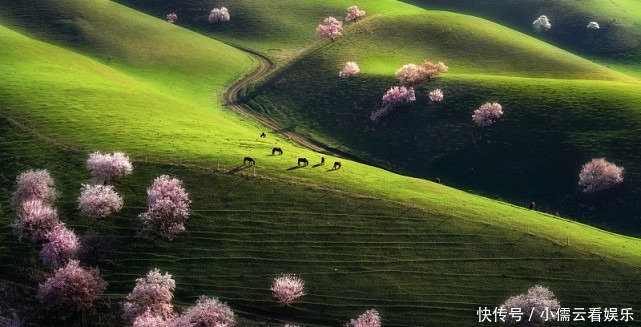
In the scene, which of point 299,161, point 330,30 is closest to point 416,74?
point 330,30

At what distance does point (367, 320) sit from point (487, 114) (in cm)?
5190

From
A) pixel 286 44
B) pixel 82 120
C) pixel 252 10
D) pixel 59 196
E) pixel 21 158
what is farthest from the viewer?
pixel 252 10

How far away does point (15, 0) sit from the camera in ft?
463

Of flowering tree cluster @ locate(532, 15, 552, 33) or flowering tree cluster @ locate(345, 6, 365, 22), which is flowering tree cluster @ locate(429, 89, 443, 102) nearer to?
flowering tree cluster @ locate(345, 6, 365, 22)

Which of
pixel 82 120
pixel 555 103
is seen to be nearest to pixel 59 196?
pixel 82 120

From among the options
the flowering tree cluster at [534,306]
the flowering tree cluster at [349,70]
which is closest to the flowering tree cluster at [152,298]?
the flowering tree cluster at [534,306]

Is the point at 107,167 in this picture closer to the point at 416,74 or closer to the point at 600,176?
the point at 600,176

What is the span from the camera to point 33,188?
161 ft

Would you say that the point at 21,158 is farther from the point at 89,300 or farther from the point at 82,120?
the point at 89,300

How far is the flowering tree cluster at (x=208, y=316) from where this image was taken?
125 feet

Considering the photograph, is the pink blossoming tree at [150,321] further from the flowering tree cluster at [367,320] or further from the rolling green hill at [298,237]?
the flowering tree cluster at [367,320]

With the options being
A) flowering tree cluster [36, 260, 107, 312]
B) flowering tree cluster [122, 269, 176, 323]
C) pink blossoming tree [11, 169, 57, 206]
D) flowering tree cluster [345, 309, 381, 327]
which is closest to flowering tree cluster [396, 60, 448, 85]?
flowering tree cluster [345, 309, 381, 327]

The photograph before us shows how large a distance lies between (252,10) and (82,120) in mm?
96938

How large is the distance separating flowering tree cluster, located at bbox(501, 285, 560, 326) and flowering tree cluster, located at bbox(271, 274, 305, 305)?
15.8m
